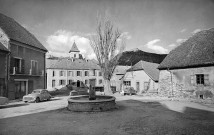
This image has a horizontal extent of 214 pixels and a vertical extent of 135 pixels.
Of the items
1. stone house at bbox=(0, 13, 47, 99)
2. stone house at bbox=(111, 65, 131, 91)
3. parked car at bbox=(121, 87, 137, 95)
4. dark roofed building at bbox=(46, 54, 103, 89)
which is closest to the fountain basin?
stone house at bbox=(0, 13, 47, 99)

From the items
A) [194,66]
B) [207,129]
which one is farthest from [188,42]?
[207,129]

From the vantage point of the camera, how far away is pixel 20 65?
1839 cm

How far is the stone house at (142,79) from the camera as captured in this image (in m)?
23.9

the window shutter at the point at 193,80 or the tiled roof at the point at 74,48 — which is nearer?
the window shutter at the point at 193,80

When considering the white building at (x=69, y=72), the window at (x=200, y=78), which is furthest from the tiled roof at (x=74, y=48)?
the window at (x=200, y=78)

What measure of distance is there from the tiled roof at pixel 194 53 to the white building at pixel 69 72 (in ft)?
84.4

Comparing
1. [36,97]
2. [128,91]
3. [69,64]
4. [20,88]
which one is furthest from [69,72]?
[36,97]

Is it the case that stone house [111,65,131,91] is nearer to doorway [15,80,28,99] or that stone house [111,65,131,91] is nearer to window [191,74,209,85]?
window [191,74,209,85]

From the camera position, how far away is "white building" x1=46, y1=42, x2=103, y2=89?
37469 millimetres

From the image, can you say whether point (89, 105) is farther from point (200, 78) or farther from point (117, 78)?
point (117, 78)

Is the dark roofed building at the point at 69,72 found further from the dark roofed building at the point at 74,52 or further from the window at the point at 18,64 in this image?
the dark roofed building at the point at 74,52

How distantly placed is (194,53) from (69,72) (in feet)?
98.6

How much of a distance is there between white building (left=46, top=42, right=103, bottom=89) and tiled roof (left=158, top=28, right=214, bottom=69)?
84.4 feet

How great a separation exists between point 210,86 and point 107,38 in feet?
40.7
